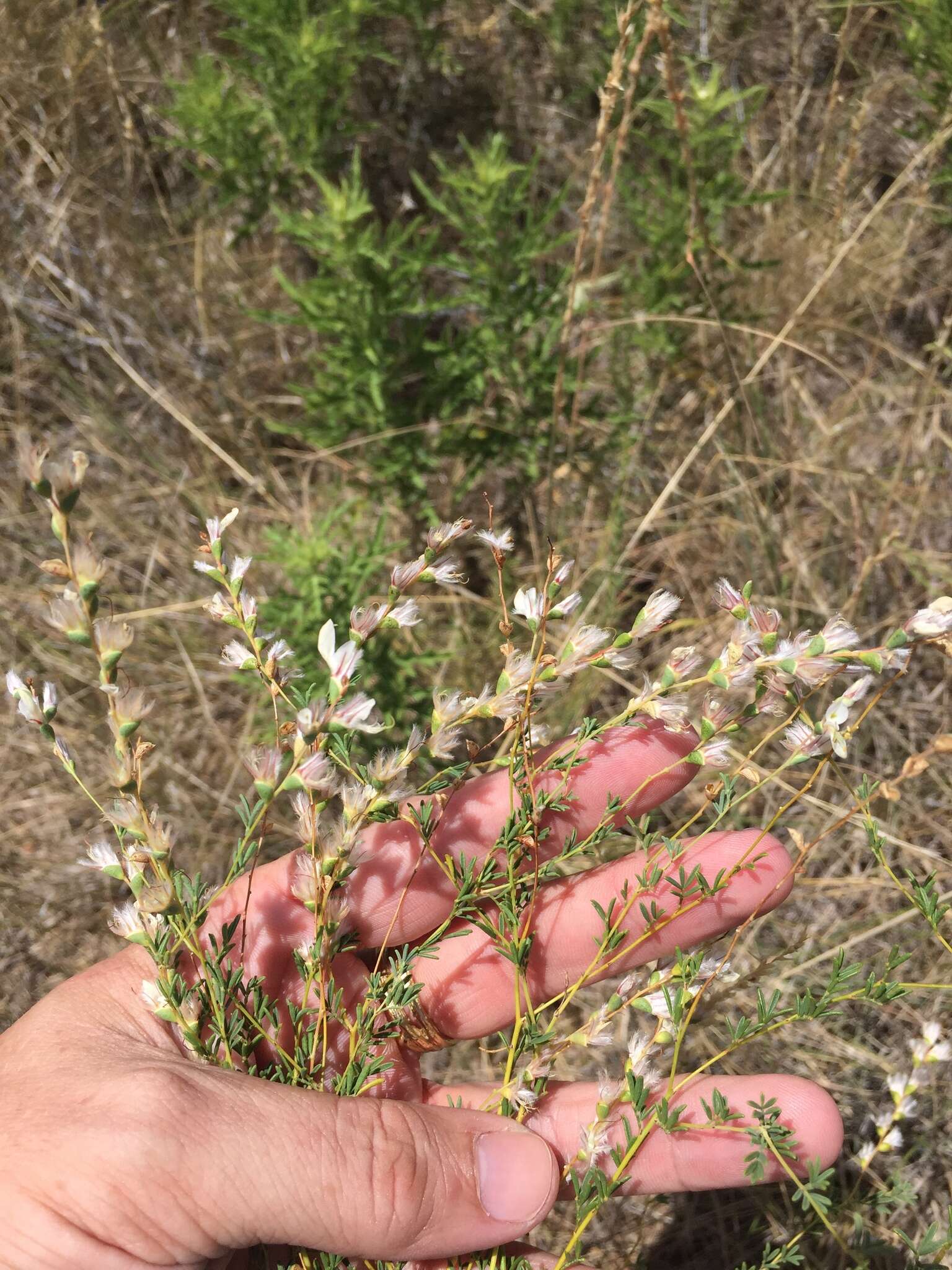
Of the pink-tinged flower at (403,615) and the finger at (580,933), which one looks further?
the finger at (580,933)

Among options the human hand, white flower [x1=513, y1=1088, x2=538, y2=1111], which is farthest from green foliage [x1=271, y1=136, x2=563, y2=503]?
white flower [x1=513, y1=1088, x2=538, y2=1111]

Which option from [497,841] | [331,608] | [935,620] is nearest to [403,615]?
[497,841]

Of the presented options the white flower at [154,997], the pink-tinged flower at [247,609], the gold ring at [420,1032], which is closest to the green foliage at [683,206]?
the pink-tinged flower at [247,609]

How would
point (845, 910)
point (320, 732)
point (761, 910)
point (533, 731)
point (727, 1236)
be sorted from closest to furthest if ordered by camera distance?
point (320, 732) < point (533, 731) < point (761, 910) < point (727, 1236) < point (845, 910)

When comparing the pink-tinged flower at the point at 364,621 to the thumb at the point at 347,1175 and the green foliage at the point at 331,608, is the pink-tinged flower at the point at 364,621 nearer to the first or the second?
the thumb at the point at 347,1175

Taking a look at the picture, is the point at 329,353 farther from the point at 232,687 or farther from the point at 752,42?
the point at 752,42

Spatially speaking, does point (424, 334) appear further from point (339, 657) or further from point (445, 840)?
point (339, 657)

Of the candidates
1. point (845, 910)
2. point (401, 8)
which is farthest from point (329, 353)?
point (845, 910)
